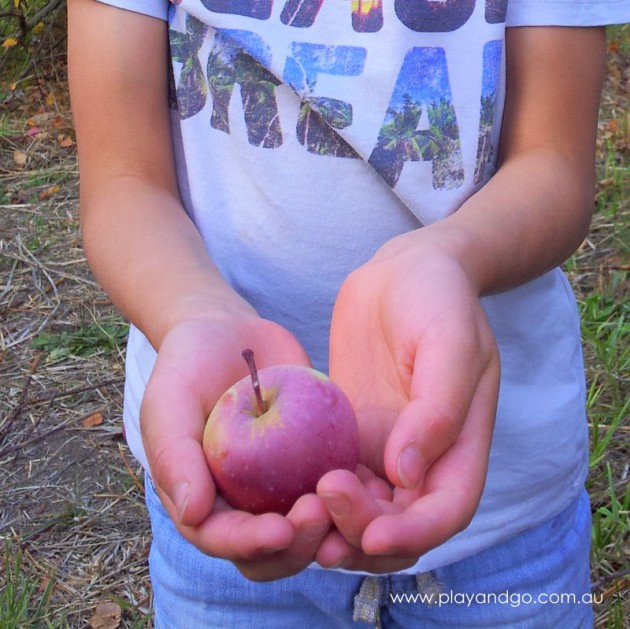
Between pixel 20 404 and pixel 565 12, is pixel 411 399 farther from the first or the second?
pixel 20 404

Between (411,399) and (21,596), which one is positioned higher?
(411,399)

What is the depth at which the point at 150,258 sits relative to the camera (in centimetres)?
105

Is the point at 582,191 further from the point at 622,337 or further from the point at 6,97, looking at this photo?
the point at 6,97

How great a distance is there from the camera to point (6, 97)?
4086 mm

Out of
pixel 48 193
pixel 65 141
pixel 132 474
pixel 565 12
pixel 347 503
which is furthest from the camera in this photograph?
pixel 65 141

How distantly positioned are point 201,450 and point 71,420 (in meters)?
1.63

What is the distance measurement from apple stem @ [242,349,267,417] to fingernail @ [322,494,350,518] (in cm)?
16

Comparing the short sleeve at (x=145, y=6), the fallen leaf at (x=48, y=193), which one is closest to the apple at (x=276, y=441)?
the short sleeve at (x=145, y=6)

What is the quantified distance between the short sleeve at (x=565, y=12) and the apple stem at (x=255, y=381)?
0.55 metres

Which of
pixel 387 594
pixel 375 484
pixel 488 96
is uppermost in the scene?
pixel 488 96

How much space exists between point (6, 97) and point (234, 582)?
3.47 meters

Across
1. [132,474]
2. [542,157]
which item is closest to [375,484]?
[542,157]

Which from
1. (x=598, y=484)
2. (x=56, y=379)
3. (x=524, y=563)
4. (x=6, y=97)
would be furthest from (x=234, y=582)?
(x=6, y=97)

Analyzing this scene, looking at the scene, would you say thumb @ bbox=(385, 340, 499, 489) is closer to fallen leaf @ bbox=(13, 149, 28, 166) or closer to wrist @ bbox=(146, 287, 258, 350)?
wrist @ bbox=(146, 287, 258, 350)
